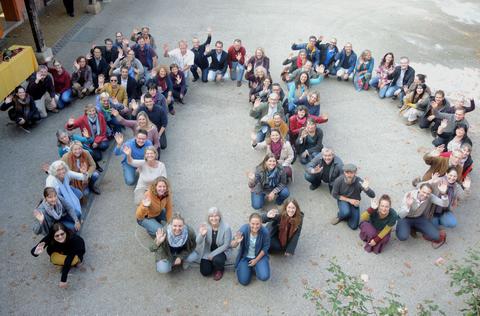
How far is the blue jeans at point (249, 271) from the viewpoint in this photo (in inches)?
241

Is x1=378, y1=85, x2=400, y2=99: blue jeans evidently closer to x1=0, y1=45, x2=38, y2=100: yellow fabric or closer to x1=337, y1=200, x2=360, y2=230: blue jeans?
x1=337, y1=200, x2=360, y2=230: blue jeans

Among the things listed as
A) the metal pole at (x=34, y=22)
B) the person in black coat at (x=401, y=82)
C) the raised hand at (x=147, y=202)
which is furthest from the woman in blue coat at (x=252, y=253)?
the metal pole at (x=34, y=22)

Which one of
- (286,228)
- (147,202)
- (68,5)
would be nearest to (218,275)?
(286,228)

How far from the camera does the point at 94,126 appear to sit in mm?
8125

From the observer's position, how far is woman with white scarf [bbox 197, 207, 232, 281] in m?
5.97

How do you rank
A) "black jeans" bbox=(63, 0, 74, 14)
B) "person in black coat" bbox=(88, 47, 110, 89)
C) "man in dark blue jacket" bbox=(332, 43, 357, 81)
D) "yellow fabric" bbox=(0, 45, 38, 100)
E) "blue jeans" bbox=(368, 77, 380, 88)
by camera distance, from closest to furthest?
"yellow fabric" bbox=(0, 45, 38, 100) → "person in black coat" bbox=(88, 47, 110, 89) → "blue jeans" bbox=(368, 77, 380, 88) → "man in dark blue jacket" bbox=(332, 43, 357, 81) → "black jeans" bbox=(63, 0, 74, 14)

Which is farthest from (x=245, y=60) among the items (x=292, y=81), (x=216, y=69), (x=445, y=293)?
(x=445, y=293)

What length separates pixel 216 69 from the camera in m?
11.3

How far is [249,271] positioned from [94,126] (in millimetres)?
4050

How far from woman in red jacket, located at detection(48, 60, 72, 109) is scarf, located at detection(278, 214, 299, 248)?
238 inches

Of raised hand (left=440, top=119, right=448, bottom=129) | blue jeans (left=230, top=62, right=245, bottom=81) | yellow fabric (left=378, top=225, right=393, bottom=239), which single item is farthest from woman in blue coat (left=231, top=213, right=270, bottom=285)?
blue jeans (left=230, top=62, right=245, bottom=81)

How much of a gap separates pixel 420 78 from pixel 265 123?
3.85 metres

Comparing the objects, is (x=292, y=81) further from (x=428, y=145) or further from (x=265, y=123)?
(x=428, y=145)

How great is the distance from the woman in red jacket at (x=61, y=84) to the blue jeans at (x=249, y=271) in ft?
19.5
